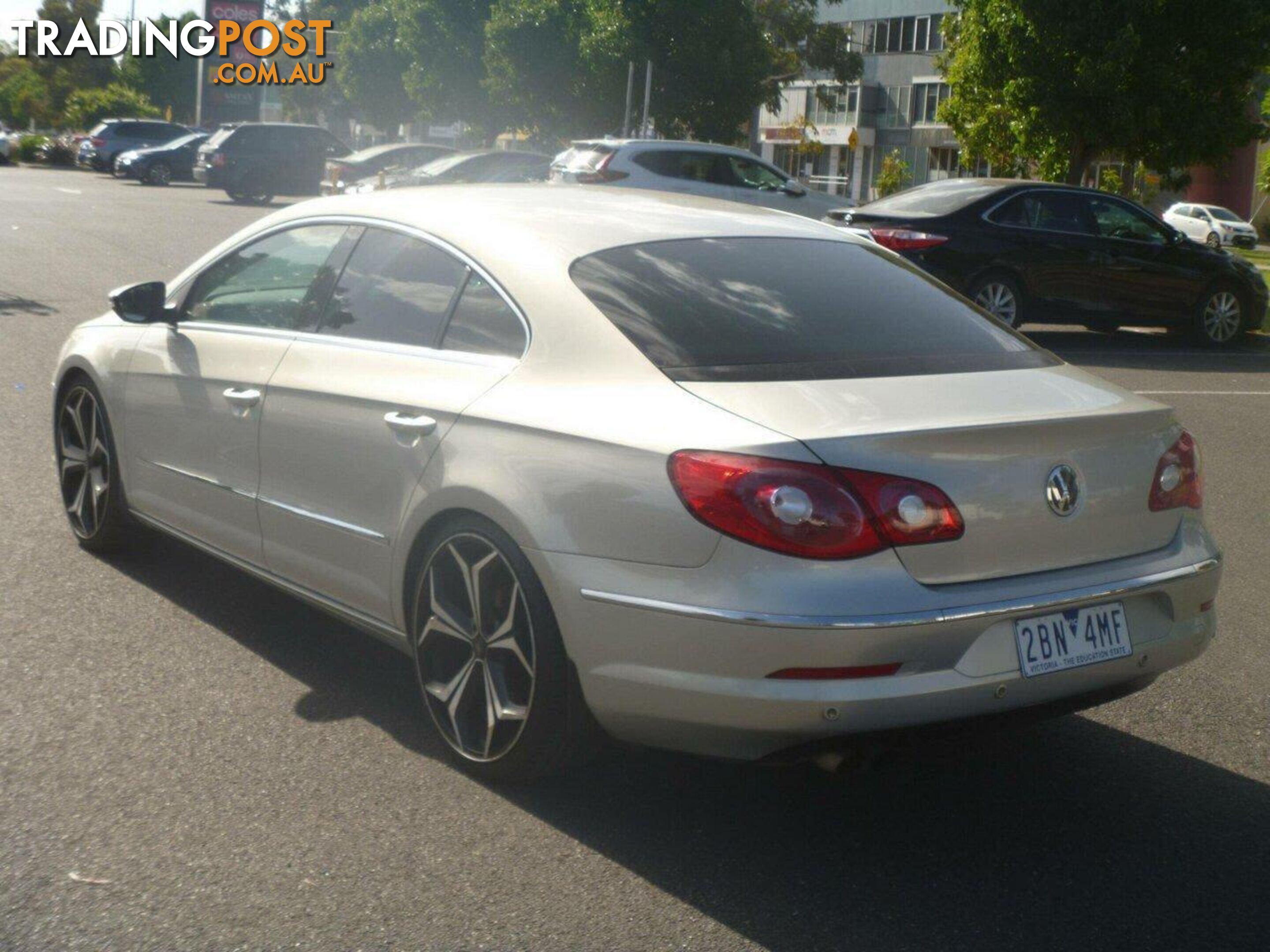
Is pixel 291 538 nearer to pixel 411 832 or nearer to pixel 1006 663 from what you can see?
pixel 411 832

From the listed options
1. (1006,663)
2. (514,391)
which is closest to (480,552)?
(514,391)

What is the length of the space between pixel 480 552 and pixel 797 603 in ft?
3.14

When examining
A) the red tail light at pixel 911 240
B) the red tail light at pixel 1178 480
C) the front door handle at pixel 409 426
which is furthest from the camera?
the red tail light at pixel 911 240

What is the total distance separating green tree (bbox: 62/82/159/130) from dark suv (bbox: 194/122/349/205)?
112ft

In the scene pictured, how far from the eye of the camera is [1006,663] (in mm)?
3719

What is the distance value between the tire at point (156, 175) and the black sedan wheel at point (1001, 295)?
115 ft

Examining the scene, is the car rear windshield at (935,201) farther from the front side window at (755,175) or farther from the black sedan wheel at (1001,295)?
the front side window at (755,175)

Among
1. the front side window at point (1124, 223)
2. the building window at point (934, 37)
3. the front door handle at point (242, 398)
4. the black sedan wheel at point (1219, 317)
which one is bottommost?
the black sedan wheel at point (1219, 317)

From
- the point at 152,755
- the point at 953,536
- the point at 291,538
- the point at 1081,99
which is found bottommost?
the point at 152,755

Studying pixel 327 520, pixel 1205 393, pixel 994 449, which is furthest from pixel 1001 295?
pixel 994 449

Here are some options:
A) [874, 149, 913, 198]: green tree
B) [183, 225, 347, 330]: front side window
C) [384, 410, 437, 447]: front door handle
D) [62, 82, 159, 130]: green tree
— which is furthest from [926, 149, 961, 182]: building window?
[384, 410, 437, 447]: front door handle

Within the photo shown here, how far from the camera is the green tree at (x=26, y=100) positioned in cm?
8431

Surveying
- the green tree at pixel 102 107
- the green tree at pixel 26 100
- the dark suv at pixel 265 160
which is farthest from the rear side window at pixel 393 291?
the green tree at pixel 26 100

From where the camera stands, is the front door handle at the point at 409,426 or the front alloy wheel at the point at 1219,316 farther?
the front alloy wheel at the point at 1219,316
